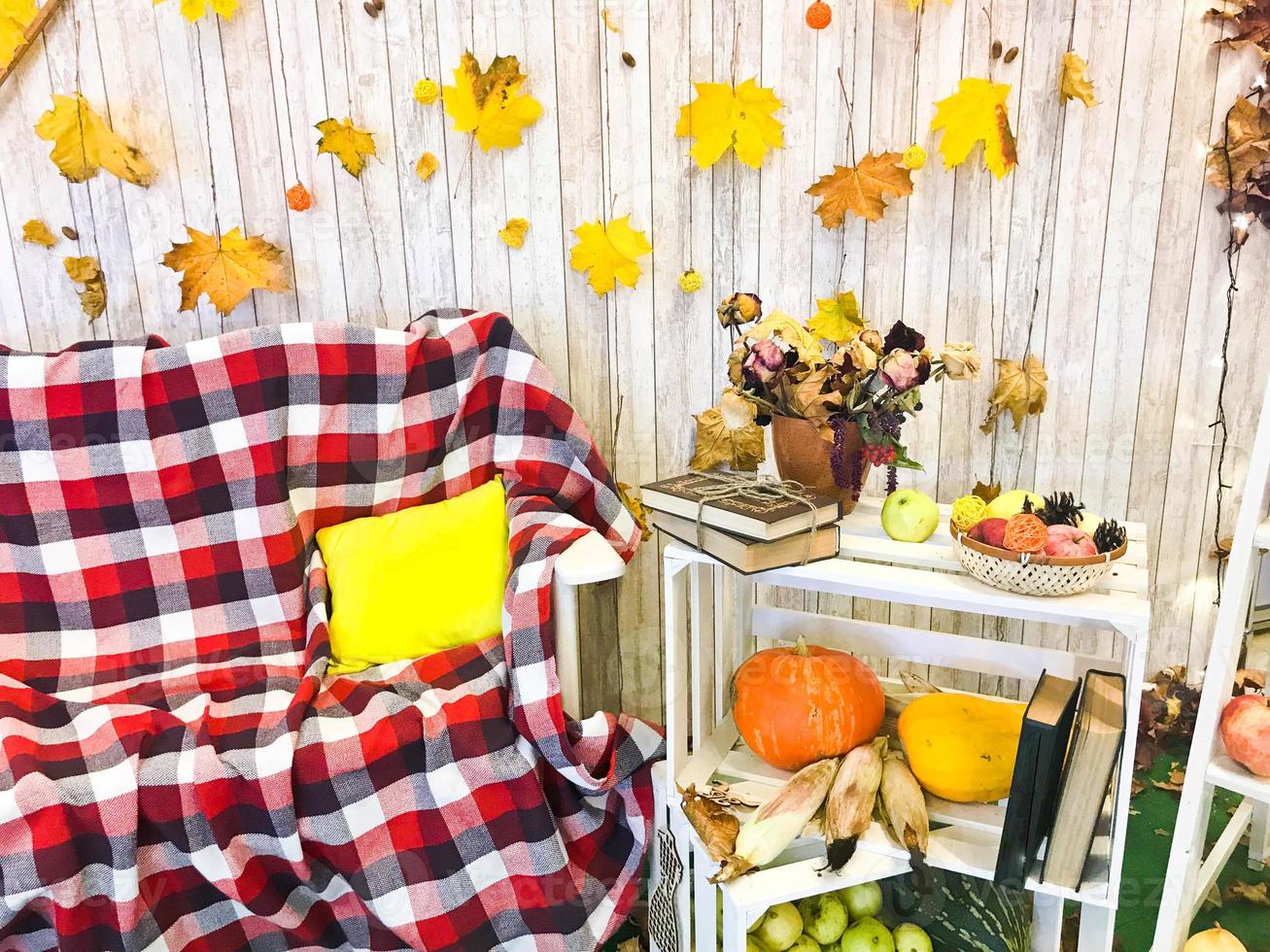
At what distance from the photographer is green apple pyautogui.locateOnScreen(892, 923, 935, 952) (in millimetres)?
1398

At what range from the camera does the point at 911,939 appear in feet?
4.59

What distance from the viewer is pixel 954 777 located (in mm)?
1329

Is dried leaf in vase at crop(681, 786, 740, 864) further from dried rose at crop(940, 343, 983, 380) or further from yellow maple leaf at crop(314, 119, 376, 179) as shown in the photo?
yellow maple leaf at crop(314, 119, 376, 179)

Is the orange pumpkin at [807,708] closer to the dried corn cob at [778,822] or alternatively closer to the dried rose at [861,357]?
the dried corn cob at [778,822]

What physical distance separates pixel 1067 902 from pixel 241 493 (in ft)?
5.50

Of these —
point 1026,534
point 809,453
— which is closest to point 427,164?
point 809,453

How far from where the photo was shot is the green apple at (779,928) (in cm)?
139

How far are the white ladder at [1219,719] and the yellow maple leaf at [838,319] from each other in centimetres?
81

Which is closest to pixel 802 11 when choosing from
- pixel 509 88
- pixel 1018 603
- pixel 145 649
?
pixel 509 88

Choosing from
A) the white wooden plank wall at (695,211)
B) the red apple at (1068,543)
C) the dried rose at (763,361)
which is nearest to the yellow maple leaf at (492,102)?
the white wooden plank wall at (695,211)

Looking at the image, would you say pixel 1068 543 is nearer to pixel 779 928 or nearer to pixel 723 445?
pixel 779 928

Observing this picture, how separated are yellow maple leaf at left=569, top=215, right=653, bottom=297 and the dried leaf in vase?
1.06 metres

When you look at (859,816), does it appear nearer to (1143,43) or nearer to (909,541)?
(909,541)

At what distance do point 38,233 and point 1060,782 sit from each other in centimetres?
223
